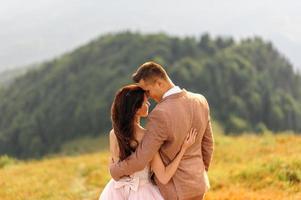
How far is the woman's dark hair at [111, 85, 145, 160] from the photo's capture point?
7.14 metres

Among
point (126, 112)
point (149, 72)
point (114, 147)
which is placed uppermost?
point (149, 72)

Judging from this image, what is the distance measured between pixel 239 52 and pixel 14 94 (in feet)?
217

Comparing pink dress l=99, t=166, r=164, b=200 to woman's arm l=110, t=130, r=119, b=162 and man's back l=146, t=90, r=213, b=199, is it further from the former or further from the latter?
woman's arm l=110, t=130, r=119, b=162

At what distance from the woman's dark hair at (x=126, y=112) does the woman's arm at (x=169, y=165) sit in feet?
1.26

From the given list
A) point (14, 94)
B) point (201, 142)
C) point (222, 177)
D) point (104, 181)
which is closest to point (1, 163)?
point (104, 181)

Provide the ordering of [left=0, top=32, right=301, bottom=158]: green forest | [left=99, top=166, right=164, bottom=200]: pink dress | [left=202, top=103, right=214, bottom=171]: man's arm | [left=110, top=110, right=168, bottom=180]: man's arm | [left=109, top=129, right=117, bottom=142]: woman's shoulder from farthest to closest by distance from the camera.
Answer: [left=0, top=32, right=301, bottom=158]: green forest
[left=202, top=103, right=214, bottom=171]: man's arm
[left=99, top=166, right=164, bottom=200]: pink dress
[left=109, top=129, right=117, bottom=142]: woman's shoulder
[left=110, top=110, right=168, bottom=180]: man's arm

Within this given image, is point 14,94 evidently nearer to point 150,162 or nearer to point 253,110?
point 253,110

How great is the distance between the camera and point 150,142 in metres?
6.91

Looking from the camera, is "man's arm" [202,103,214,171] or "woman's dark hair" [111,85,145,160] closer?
"woman's dark hair" [111,85,145,160]

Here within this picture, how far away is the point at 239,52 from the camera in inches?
6973

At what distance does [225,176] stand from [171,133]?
712 centimetres

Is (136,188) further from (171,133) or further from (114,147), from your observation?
(171,133)

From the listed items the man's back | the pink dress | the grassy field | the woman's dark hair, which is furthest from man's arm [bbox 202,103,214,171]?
the grassy field

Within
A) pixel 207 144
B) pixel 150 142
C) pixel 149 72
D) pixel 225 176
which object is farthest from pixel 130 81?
pixel 150 142
